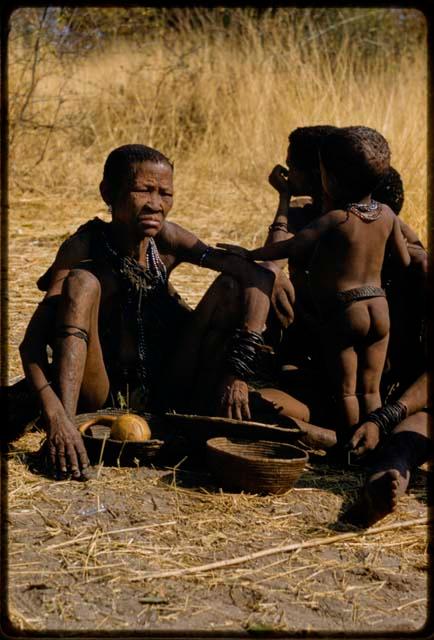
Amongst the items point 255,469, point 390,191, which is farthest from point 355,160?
point 255,469

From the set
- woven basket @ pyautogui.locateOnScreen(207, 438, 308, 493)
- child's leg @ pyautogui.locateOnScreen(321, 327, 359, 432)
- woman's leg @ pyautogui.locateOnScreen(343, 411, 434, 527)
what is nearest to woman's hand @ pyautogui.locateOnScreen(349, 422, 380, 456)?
woman's leg @ pyautogui.locateOnScreen(343, 411, 434, 527)

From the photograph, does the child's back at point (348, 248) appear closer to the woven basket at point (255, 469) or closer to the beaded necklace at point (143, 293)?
the beaded necklace at point (143, 293)

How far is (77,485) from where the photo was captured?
371 centimetres

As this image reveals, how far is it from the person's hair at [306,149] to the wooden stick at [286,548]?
2.18 metres

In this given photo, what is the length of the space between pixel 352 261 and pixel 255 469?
3.57 ft

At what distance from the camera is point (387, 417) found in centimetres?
404

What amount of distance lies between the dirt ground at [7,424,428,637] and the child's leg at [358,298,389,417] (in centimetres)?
37

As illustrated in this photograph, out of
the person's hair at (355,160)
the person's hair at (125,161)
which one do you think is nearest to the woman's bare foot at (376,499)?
the person's hair at (355,160)

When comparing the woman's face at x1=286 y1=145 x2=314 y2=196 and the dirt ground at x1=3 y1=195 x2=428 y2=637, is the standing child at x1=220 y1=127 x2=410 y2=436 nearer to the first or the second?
the dirt ground at x1=3 y1=195 x2=428 y2=637

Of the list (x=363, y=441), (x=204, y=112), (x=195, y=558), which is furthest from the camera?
(x=204, y=112)

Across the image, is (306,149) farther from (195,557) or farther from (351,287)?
(195,557)

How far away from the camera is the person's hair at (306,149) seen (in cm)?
504

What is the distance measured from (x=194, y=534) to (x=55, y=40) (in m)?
8.83

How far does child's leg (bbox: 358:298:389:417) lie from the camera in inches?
164
